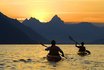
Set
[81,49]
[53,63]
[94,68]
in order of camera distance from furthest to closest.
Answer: [81,49] < [53,63] < [94,68]

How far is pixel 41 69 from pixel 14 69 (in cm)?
287

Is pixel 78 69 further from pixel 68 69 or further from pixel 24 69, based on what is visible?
pixel 24 69

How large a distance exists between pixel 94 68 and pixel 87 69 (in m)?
1.32

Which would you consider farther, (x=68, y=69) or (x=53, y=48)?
A: (x=53, y=48)

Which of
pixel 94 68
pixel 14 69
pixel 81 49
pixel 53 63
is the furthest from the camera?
pixel 81 49

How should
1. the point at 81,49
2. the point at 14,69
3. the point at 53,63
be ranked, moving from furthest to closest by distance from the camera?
the point at 81,49, the point at 53,63, the point at 14,69

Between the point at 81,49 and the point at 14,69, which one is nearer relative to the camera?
the point at 14,69

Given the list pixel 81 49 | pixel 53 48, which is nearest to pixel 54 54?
pixel 53 48

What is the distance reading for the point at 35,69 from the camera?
125 feet

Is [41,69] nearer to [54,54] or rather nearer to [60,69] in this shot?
[60,69]

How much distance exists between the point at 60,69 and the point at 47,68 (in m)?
1.42

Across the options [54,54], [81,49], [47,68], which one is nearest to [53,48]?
[54,54]

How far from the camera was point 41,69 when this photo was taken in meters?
38.4

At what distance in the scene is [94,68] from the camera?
132ft
